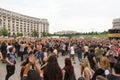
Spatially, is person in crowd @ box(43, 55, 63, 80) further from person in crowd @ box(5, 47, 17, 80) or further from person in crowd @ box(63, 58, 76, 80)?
person in crowd @ box(5, 47, 17, 80)

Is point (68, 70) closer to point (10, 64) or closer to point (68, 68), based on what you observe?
point (68, 68)

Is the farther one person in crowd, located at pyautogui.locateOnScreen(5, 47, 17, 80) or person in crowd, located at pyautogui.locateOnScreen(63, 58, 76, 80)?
person in crowd, located at pyautogui.locateOnScreen(5, 47, 17, 80)

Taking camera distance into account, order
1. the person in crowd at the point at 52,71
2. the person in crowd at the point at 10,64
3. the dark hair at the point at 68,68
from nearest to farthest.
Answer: the person in crowd at the point at 52,71
the dark hair at the point at 68,68
the person in crowd at the point at 10,64

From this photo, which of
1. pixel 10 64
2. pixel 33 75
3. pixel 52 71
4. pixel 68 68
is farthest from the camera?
pixel 10 64

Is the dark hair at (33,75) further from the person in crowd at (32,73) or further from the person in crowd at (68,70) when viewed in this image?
the person in crowd at (68,70)

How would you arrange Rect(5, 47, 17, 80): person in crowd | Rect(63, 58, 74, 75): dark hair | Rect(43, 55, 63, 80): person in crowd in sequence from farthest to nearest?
Rect(5, 47, 17, 80): person in crowd → Rect(63, 58, 74, 75): dark hair → Rect(43, 55, 63, 80): person in crowd

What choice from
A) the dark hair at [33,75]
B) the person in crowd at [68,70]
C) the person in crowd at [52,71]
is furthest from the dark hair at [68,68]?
the dark hair at [33,75]

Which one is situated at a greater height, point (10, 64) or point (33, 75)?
point (33, 75)

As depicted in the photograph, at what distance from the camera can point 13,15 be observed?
17862cm

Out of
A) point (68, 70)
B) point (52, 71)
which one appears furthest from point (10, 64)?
→ point (52, 71)

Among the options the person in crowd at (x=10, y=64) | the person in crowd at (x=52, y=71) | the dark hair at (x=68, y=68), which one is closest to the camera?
the person in crowd at (x=52, y=71)

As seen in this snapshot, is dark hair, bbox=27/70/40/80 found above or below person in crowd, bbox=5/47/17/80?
above

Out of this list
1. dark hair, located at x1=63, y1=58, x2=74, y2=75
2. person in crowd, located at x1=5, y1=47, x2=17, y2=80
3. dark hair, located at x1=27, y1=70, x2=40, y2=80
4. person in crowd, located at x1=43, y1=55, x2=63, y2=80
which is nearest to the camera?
dark hair, located at x1=27, y1=70, x2=40, y2=80

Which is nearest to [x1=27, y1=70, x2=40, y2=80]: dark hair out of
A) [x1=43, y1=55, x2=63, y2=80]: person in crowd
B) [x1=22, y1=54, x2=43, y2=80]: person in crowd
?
[x1=22, y1=54, x2=43, y2=80]: person in crowd
